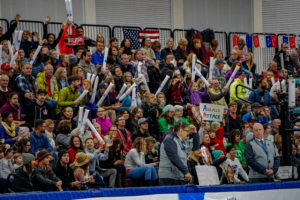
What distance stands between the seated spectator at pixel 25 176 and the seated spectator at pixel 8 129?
2.07 m

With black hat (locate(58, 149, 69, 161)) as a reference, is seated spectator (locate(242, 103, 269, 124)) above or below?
above

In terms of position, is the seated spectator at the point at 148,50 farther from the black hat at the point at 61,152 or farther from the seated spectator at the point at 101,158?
the black hat at the point at 61,152

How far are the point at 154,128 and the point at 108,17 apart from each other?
9.24m

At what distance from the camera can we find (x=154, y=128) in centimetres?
1752

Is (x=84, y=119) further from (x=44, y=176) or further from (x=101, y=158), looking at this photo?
(x=44, y=176)

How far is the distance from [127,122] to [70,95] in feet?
4.75

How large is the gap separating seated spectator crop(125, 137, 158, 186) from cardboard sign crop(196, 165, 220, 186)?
912 millimetres

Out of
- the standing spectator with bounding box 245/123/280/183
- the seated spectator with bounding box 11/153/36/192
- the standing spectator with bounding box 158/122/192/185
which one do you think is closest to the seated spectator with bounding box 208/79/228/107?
the standing spectator with bounding box 245/123/280/183

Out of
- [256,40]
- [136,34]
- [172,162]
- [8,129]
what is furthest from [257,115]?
[256,40]

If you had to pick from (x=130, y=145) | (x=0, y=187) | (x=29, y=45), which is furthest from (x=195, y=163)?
(x=29, y=45)

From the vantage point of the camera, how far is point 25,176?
12.7 metres

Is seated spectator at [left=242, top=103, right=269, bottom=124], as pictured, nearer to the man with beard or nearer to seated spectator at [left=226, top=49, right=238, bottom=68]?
seated spectator at [left=226, top=49, right=238, bottom=68]

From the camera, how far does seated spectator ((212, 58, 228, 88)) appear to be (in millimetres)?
20766

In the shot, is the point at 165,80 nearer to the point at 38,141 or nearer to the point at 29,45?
the point at 29,45
